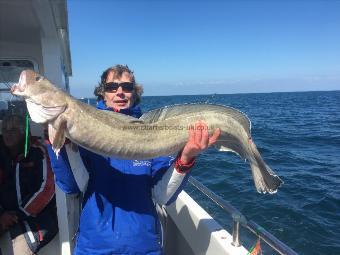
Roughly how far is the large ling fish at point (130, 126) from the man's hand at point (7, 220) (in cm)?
212

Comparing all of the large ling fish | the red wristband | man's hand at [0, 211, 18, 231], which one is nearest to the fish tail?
the large ling fish

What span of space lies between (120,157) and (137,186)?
348 millimetres

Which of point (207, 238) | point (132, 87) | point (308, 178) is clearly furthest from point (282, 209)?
point (132, 87)

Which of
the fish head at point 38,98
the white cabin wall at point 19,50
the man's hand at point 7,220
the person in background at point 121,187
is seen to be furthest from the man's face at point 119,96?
the white cabin wall at point 19,50

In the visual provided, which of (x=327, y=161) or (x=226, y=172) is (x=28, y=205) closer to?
(x=226, y=172)

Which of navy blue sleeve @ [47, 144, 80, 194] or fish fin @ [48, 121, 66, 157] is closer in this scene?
fish fin @ [48, 121, 66, 157]

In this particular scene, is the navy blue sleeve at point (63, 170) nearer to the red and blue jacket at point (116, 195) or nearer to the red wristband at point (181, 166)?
the red and blue jacket at point (116, 195)

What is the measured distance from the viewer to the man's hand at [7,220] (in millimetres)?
4375

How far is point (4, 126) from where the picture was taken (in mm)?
4707

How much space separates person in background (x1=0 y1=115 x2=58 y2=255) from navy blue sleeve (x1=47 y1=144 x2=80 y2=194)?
147cm

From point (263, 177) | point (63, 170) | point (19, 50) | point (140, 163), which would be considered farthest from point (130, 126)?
point (19, 50)

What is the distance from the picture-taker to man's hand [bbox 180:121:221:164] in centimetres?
309

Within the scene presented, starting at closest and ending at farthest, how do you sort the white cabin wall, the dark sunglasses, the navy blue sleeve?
the navy blue sleeve, the dark sunglasses, the white cabin wall

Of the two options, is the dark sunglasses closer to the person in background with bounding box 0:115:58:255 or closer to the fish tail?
the fish tail
